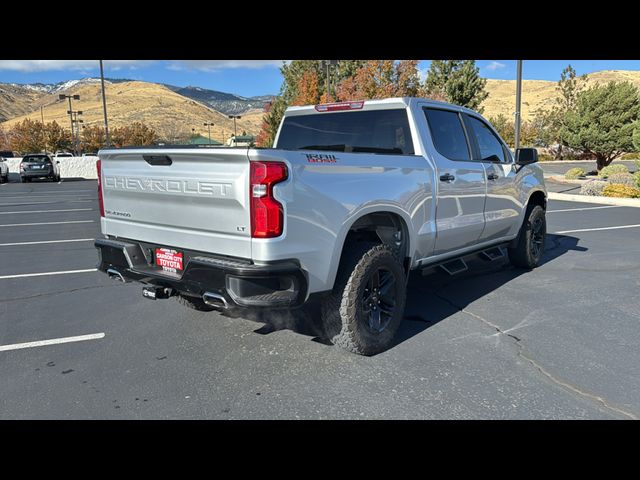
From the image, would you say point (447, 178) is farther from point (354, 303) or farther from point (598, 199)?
point (598, 199)

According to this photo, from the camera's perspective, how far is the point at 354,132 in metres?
4.81

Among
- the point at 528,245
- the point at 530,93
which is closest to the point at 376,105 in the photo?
the point at 528,245

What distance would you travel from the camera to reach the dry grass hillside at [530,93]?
91.0 metres

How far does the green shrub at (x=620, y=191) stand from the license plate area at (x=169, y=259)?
1577 cm

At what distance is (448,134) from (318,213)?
2.32m

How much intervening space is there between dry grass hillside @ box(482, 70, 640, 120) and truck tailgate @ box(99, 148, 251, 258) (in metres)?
87.4

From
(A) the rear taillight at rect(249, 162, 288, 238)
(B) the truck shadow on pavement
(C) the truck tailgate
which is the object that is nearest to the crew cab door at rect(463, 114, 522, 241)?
(B) the truck shadow on pavement

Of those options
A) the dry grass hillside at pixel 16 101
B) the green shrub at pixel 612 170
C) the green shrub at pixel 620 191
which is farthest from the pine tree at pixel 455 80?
the dry grass hillside at pixel 16 101

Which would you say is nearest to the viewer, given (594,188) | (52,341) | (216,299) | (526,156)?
(216,299)

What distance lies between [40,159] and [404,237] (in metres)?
29.2

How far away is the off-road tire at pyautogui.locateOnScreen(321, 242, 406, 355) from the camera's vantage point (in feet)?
11.8

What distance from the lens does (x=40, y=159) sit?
90.6 ft

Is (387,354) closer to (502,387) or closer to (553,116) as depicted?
(502,387)
